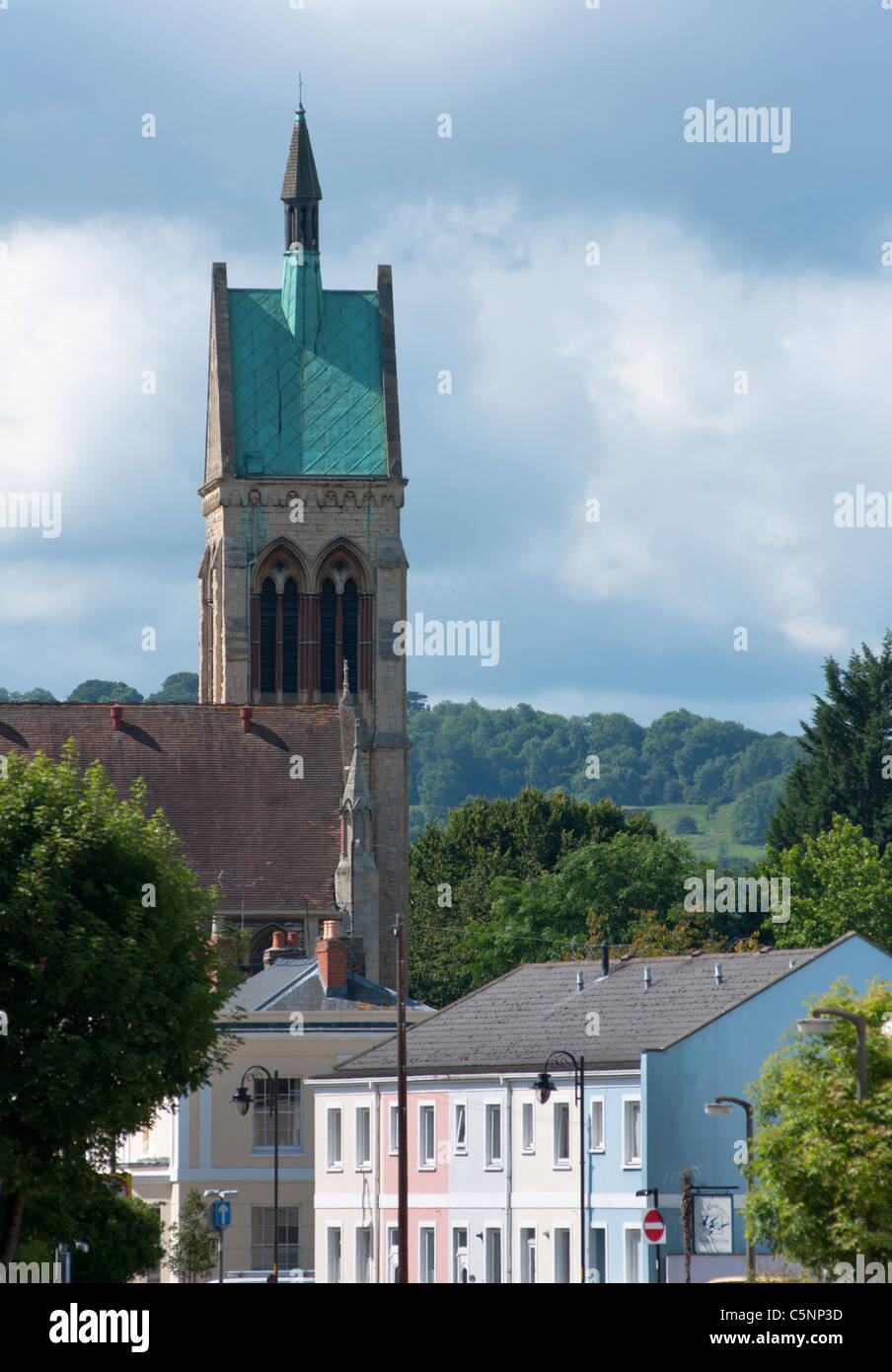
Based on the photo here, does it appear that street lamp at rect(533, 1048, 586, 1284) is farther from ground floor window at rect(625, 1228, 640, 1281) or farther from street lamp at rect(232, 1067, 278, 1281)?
street lamp at rect(232, 1067, 278, 1281)

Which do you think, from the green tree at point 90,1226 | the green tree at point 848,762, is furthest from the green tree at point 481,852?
the green tree at point 90,1226

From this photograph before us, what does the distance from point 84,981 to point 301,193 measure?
7408cm

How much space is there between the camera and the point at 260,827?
8250 cm

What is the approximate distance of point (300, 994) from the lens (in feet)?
216

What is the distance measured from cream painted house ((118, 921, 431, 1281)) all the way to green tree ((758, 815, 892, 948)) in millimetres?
30441

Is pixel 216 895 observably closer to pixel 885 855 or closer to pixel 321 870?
pixel 321 870

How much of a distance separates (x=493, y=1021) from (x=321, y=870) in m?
25.4

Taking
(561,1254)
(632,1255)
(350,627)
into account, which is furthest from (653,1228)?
(350,627)

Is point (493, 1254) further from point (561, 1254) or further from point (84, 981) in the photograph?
point (84, 981)

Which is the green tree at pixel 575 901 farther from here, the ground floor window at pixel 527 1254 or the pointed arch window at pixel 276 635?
the ground floor window at pixel 527 1254

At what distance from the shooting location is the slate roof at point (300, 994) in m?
64.7

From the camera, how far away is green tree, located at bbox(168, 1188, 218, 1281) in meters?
54.6

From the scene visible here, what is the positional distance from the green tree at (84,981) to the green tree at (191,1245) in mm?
19336
